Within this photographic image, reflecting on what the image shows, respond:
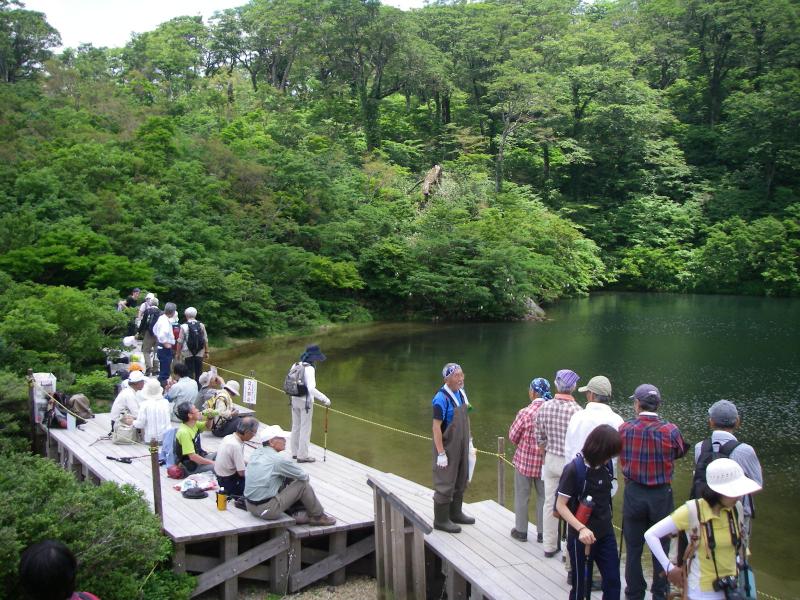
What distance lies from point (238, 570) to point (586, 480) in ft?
12.2

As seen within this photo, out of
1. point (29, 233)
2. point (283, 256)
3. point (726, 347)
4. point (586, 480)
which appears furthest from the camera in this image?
point (283, 256)

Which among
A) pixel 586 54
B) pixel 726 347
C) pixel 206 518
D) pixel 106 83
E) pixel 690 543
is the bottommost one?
pixel 726 347

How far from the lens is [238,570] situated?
644 cm

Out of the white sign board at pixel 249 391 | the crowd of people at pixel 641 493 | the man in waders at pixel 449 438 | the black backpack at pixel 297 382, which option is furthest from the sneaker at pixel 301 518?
the white sign board at pixel 249 391

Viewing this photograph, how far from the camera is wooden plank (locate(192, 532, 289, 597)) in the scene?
639 centimetres

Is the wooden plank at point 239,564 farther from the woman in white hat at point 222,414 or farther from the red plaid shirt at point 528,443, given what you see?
the woman in white hat at point 222,414

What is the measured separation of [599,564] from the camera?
14.8 ft

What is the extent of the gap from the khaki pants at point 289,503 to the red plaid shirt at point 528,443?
211cm

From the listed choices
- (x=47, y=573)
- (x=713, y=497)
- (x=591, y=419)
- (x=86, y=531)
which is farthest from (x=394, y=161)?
(x=47, y=573)

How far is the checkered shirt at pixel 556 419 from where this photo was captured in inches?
210

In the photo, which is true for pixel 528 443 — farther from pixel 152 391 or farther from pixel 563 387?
pixel 152 391

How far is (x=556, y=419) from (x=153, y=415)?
5218 millimetres

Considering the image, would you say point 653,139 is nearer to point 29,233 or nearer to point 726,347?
point 726,347

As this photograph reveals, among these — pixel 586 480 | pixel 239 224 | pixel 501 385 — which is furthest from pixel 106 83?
pixel 586 480
